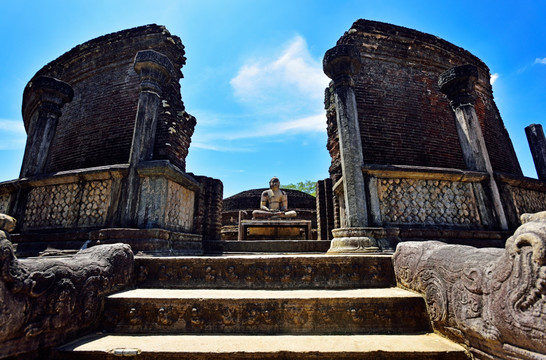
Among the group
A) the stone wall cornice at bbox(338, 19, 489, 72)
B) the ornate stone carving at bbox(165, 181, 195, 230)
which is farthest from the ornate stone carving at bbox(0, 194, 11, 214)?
the stone wall cornice at bbox(338, 19, 489, 72)

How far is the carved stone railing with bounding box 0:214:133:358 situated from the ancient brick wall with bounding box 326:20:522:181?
18.2ft

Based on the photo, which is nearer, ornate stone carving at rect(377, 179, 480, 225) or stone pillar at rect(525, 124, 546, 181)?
ornate stone carving at rect(377, 179, 480, 225)

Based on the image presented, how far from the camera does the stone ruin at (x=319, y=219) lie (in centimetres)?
157

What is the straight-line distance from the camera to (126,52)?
7.42 metres

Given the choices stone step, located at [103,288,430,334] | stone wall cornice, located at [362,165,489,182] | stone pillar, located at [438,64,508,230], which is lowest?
stone step, located at [103,288,430,334]

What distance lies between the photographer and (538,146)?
7.23m

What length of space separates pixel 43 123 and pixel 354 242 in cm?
706

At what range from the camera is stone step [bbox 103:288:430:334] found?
1980mm

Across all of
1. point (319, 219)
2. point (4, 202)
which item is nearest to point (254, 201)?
point (319, 219)

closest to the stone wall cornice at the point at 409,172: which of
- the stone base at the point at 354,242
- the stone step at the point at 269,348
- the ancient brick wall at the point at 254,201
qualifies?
the stone base at the point at 354,242

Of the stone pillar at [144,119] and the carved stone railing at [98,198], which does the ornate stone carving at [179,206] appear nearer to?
the carved stone railing at [98,198]

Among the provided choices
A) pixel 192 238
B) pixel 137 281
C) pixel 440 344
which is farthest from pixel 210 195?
pixel 440 344

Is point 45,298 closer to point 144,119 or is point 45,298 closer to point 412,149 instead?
point 144,119

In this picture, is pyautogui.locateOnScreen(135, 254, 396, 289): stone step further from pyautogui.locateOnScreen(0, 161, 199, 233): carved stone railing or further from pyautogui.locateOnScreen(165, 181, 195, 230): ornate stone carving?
pyautogui.locateOnScreen(165, 181, 195, 230): ornate stone carving
